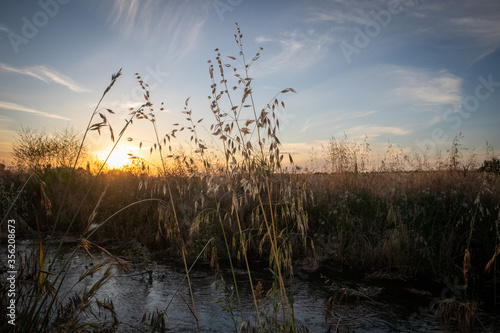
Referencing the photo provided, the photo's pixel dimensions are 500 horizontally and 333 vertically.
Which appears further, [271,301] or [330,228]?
[330,228]

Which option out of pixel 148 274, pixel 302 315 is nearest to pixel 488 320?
pixel 302 315

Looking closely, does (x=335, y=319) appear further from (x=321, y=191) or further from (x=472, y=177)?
(x=472, y=177)

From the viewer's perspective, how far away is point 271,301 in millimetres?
4156

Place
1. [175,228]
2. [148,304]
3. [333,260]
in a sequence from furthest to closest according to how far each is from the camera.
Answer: [333,260]
[148,304]
[175,228]

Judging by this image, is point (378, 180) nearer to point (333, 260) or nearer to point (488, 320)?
point (333, 260)

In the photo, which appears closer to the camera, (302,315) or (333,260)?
(302,315)

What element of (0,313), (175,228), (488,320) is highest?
(175,228)

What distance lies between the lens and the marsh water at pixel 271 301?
3.60 meters

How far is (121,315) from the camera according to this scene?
3814 mm

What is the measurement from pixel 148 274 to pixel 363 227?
3.89 m

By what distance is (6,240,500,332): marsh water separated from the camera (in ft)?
11.8

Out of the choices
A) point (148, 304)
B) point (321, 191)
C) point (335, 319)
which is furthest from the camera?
point (321, 191)

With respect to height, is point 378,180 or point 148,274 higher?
point 378,180

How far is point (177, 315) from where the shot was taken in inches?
151
